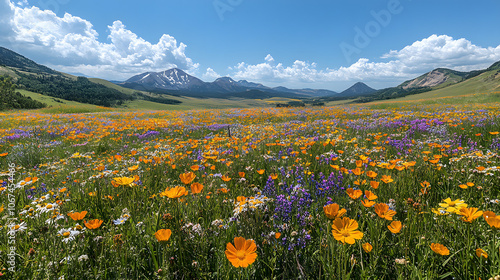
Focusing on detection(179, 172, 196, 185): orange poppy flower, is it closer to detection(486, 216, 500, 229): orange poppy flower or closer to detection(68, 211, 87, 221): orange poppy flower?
detection(68, 211, 87, 221): orange poppy flower

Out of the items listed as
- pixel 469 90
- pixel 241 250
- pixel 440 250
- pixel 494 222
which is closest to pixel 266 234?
pixel 241 250

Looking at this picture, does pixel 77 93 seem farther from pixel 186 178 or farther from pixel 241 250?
pixel 241 250

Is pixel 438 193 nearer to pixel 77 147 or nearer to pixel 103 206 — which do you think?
pixel 103 206

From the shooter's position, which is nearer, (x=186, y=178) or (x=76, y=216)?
(x=76, y=216)

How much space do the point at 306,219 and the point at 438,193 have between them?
214 cm

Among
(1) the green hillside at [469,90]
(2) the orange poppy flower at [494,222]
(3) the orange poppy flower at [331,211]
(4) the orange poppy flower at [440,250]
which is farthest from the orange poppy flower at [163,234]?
(1) the green hillside at [469,90]

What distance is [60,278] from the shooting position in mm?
1667

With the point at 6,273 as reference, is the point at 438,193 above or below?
above

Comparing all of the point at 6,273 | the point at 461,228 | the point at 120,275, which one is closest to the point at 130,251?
the point at 120,275

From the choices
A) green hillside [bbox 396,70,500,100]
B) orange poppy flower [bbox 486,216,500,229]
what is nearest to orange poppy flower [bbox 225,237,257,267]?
orange poppy flower [bbox 486,216,500,229]

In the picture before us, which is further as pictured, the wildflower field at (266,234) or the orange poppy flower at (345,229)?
the wildflower field at (266,234)

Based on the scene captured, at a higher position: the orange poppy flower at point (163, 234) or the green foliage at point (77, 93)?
the green foliage at point (77, 93)

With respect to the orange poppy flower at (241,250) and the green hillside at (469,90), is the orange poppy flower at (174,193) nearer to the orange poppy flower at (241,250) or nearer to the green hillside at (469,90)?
the orange poppy flower at (241,250)

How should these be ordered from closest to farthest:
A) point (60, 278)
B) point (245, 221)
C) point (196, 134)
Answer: point (60, 278) → point (245, 221) → point (196, 134)
